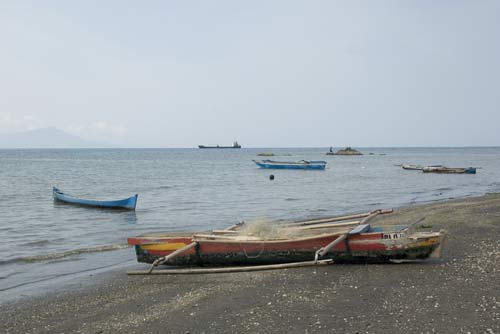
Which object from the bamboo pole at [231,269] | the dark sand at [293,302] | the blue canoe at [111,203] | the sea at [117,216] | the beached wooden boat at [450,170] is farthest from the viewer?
the beached wooden boat at [450,170]

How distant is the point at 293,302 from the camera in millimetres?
7590

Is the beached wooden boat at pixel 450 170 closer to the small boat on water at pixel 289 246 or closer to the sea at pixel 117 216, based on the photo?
the sea at pixel 117 216

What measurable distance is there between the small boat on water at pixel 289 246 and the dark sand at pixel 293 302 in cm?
32

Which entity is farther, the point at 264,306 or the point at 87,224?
the point at 87,224

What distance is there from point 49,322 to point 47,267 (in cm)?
500

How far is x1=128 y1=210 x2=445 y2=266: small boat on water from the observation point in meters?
9.38

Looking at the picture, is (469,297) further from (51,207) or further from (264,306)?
(51,207)

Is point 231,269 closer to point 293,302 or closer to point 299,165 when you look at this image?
point 293,302

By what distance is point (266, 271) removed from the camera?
31.7 feet

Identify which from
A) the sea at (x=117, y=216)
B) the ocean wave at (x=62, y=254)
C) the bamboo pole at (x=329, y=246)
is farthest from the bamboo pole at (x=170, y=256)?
the ocean wave at (x=62, y=254)

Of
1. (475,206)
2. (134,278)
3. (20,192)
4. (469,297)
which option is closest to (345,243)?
(469,297)

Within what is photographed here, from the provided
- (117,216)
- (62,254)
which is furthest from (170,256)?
(117,216)

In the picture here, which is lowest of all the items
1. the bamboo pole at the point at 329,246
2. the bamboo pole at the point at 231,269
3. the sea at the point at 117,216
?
the sea at the point at 117,216

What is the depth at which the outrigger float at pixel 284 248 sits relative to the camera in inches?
369
